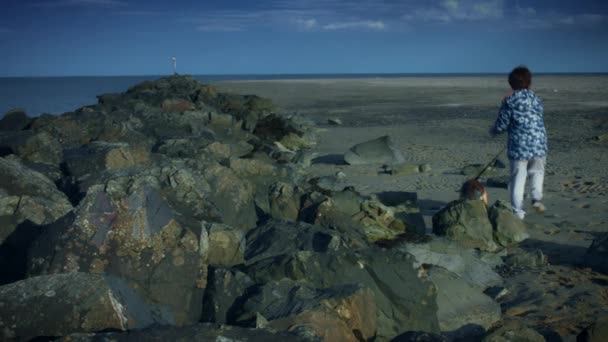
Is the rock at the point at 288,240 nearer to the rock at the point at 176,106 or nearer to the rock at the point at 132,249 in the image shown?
the rock at the point at 132,249

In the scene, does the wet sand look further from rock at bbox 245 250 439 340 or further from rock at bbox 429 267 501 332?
rock at bbox 245 250 439 340

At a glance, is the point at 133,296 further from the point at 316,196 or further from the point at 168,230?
the point at 316,196

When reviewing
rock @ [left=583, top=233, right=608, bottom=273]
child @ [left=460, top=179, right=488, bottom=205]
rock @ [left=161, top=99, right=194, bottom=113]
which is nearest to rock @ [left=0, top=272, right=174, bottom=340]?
rock @ [left=583, top=233, right=608, bottom=273]

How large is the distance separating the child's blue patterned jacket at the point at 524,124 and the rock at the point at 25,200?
5.24 meters

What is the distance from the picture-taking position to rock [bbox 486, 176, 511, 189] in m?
8.88

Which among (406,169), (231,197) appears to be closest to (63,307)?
(231,197)

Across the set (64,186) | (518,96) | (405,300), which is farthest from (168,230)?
(518,96)

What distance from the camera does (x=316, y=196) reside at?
227 inches

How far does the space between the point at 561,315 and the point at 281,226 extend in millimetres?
2401

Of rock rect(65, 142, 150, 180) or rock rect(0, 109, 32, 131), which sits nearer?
rock rect(65, 142, 150, 180)

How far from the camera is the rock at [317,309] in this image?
3.12m

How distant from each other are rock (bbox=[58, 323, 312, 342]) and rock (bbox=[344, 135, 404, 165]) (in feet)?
27.5

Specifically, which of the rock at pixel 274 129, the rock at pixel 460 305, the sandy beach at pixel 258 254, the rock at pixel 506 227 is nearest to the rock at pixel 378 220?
the sandy beach at pixel 258 254

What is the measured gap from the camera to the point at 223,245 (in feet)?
13.6
